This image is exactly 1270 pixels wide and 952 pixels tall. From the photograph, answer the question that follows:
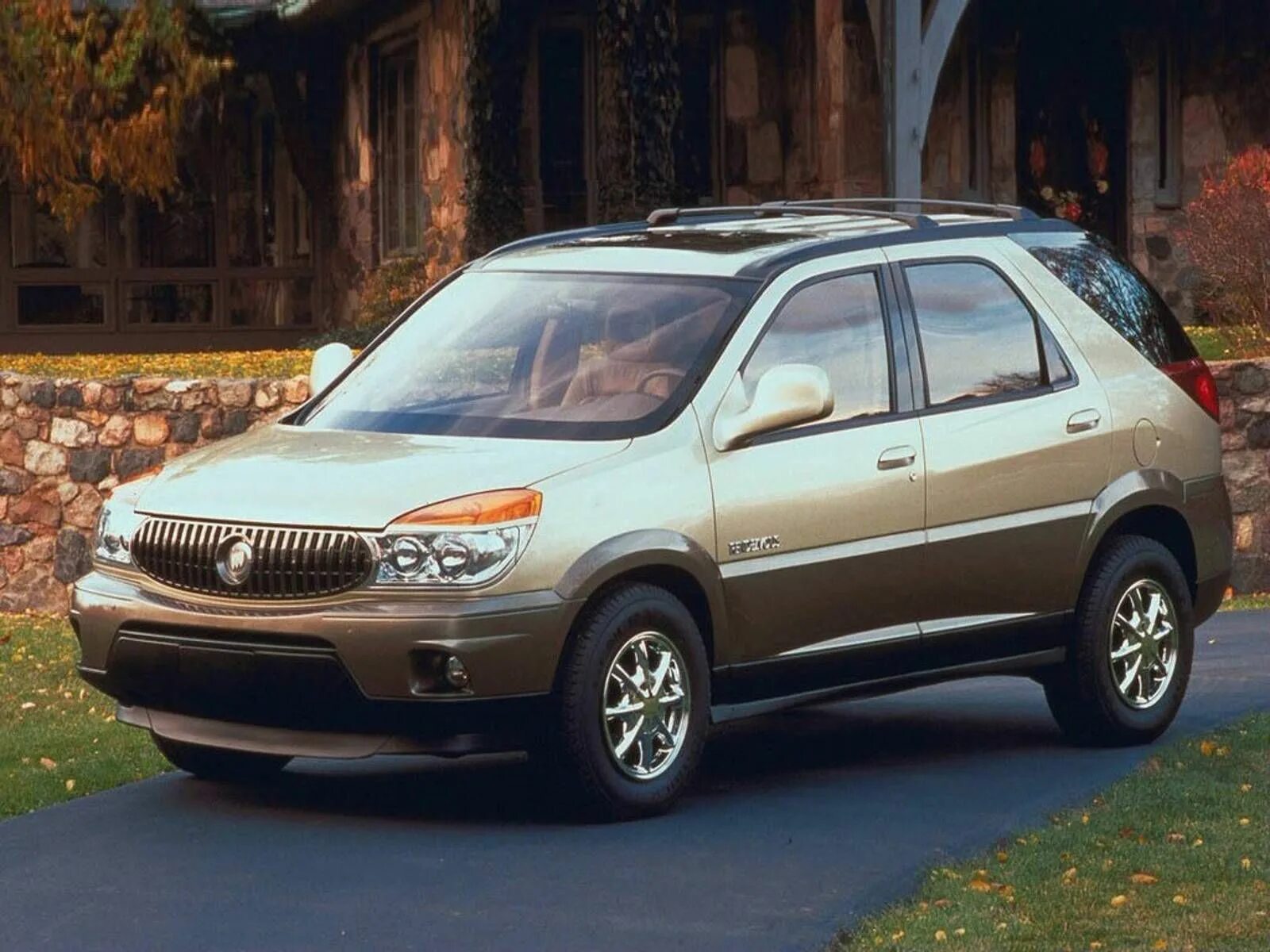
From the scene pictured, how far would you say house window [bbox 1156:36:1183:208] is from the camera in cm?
2369

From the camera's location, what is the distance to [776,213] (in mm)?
9773

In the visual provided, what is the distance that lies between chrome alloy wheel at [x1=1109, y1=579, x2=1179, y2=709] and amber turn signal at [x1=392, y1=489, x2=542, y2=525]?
269cm

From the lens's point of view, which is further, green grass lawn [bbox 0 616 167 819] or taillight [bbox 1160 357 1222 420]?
taillight [bbox 1160 357 1222 420]

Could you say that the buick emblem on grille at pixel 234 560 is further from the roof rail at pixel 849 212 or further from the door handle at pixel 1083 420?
the door handle at pixel 1083 420

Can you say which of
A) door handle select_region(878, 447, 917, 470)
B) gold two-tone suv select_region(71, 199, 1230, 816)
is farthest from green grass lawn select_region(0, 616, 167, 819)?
door handle select_region(878, 447, 917, 470)

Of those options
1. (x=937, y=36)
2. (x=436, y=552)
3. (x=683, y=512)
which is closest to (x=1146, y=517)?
(x=683, y=512)

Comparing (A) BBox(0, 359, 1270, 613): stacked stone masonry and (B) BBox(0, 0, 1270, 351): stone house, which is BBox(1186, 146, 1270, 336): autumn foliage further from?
(B) BBox(0, 0, 1270, 351): stone house

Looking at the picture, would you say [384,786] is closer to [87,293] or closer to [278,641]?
[278,641]

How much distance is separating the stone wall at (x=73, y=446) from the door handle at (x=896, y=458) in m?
7.90

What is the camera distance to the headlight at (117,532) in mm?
8164

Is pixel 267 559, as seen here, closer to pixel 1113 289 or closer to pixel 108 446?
pixel 1113 289

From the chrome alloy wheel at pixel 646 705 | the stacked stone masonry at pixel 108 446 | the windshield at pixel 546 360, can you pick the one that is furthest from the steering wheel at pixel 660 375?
the stacked stone masonry at pixel 108 446

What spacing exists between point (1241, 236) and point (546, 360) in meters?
9.97

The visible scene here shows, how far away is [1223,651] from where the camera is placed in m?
12.5
